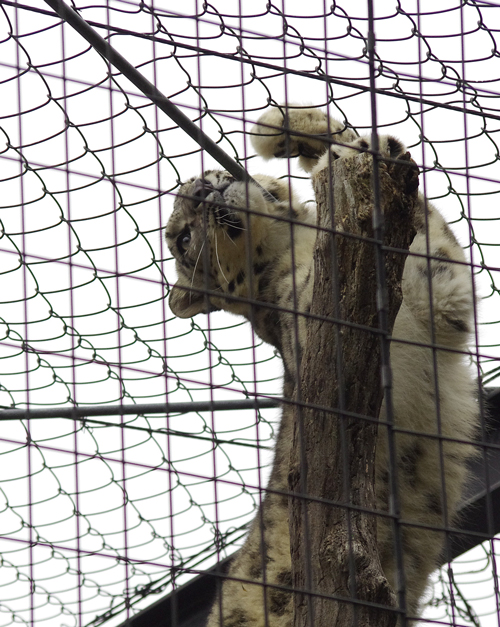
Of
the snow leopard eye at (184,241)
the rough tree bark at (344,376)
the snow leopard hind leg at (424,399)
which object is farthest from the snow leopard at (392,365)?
the rough tree bark at (344,376)

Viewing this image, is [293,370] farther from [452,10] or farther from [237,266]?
[452,10]

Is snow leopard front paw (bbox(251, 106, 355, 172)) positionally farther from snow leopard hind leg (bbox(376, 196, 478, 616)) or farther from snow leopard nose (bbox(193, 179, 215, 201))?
snow leopard hind leg (bbox(376, 196, 478, 616))

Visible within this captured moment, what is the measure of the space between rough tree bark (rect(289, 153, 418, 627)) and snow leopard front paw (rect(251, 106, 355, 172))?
1.41 m

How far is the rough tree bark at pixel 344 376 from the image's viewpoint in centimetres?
255

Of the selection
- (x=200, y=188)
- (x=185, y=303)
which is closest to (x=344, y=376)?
(x=200, y=188)

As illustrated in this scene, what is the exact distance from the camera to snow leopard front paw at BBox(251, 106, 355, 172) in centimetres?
407

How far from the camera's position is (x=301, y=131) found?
4.04 metres

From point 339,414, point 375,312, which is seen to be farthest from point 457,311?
point 339,414

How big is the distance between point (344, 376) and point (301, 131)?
169cm

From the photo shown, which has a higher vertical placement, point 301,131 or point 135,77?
point 301,131

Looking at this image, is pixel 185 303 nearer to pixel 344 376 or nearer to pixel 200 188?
pixel 200 188

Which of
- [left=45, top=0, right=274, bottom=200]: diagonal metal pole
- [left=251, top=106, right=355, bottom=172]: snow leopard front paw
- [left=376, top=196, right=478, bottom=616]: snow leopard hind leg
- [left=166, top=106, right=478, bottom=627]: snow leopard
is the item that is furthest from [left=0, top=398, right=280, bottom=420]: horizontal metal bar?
[left=45, top=0, right=274, bottom=200]: diagonal metal pole

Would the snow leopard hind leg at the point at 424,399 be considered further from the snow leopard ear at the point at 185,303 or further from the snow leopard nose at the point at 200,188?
the snow leopard ear at the point at 185,303

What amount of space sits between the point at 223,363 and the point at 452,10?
1.94 metres
